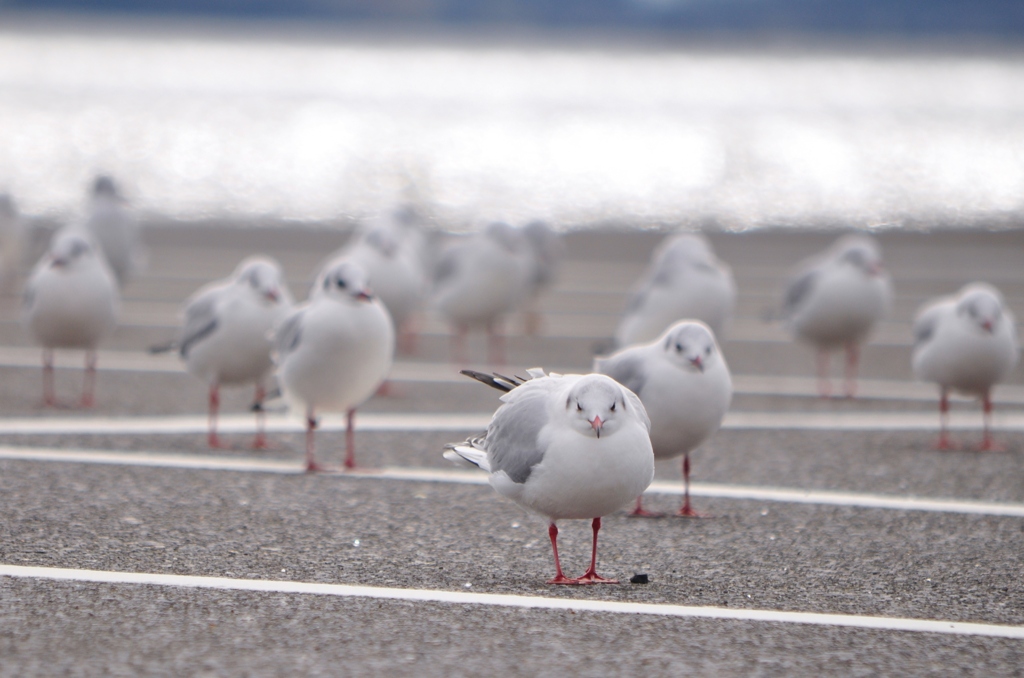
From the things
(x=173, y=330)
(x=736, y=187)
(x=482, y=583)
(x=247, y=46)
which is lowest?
(x=482, y=583)

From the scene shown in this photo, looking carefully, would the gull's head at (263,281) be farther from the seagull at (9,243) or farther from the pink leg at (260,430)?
the seagull at (9,243)

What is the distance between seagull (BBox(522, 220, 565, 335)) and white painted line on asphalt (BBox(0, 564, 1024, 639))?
7204 mm

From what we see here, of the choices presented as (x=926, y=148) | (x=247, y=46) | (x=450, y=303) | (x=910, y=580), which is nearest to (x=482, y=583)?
(x=910, y=580)

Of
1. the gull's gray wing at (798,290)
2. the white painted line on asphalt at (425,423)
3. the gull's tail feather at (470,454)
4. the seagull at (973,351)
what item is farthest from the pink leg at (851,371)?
the gull's tail feather at (470,454)

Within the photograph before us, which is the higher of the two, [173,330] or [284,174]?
[284,174]

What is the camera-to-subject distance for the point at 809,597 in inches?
173

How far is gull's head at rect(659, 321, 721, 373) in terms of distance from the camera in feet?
17.3

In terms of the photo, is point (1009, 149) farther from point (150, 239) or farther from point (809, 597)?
point (809, 597)

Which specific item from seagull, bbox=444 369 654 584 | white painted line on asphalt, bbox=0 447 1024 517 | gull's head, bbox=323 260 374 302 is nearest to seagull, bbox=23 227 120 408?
white painted line on asphalt, bbox=0 447 1024 517

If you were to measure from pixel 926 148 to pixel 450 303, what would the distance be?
80.0ft

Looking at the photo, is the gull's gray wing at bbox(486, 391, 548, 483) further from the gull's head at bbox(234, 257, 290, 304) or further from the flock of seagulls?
the gull's head at bbox(234, 257, 290, 304)

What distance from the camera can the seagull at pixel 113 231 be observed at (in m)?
11.3

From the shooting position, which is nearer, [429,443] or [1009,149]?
[429,443]

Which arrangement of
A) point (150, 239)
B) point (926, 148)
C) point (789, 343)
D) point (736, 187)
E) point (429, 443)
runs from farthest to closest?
point (926, 148)
point (736, 187)
point (150, 239)
point (789, 343)
point (429, 443)
